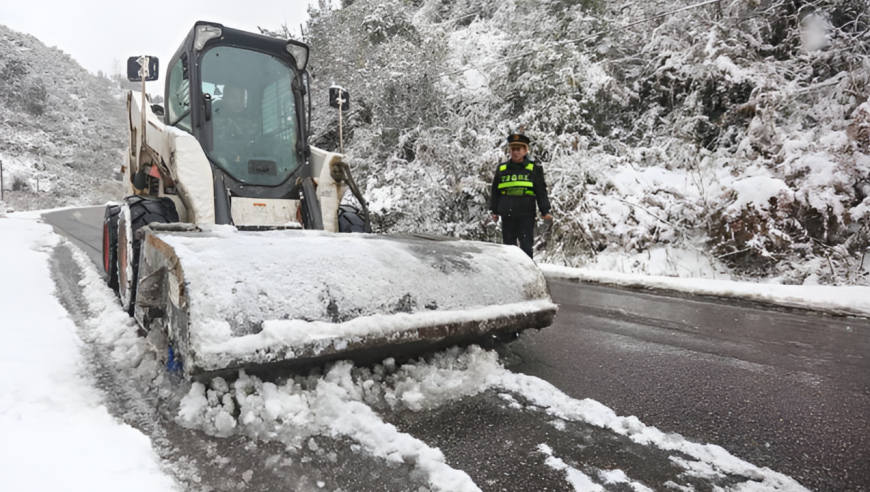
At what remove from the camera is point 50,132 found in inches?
1591

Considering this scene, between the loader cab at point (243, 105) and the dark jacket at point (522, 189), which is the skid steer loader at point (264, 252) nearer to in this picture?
the loader cab at point (243, 105)

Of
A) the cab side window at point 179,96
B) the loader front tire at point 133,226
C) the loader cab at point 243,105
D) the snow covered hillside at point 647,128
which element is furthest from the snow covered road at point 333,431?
the snow covered hillside at point 647,128

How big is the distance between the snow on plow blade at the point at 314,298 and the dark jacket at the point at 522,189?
2.43m

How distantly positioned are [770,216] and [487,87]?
6.96 metres

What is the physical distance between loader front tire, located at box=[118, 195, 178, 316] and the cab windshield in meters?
0.53

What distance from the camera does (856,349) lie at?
9.63ft

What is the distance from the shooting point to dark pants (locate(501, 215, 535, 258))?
16.8 ft

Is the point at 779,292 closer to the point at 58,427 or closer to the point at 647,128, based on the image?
the point at 58,427

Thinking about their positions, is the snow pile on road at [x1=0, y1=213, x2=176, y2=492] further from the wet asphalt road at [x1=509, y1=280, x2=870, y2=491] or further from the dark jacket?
the dark jacket

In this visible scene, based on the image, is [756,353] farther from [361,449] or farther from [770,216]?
[770,216]

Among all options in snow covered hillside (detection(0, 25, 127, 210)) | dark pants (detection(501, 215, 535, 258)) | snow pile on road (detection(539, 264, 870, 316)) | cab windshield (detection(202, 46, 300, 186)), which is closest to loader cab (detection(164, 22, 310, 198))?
Answer: cab windshield (detection(202, 46, 300, 186))

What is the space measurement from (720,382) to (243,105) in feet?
12.6

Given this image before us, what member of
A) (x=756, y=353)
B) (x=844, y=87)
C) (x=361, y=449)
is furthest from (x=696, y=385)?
(x=844, y=87)

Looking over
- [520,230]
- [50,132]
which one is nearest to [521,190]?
Result: [520,230]
